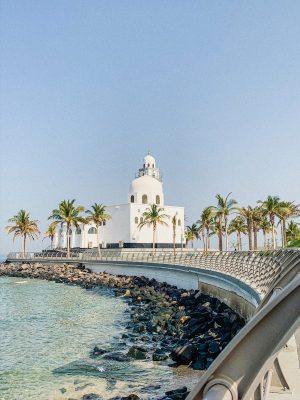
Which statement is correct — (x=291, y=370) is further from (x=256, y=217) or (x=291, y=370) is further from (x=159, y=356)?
(x=256, y=217)

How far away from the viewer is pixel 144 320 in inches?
803

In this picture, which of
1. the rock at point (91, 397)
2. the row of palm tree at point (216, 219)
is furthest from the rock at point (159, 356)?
the row of palm tree at point (216, 219)

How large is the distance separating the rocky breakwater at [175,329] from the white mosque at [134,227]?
37.9 meters

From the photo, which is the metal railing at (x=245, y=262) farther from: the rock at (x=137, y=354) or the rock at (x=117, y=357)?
the rock at (x=117, y=357)

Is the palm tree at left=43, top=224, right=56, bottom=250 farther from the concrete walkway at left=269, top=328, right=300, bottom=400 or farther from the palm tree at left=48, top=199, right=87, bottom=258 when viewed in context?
the concrete walkway at left=269, top=328, right=300, bottom=400

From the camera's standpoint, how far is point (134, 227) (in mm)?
Answer: 69562

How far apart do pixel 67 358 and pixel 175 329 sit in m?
5.29

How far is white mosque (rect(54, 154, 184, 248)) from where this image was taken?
6988 centimetres

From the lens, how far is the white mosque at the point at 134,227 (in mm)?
69875

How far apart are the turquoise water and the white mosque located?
43095mm

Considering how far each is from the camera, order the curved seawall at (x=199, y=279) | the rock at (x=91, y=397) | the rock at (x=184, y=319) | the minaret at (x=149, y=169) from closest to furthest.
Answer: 1. the rock at (x=91, y=397)
2. the curved seawall at (x=199, y=279)
3. the rock at (x=184, y=319)
4. the minaret at (x=149, y=169)

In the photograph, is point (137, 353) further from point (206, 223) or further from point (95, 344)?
point (206, 223)

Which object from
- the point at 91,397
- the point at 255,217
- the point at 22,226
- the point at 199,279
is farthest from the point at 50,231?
the point at 91,397

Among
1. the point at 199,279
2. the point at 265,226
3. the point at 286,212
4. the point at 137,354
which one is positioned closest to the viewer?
the point at 137,354
